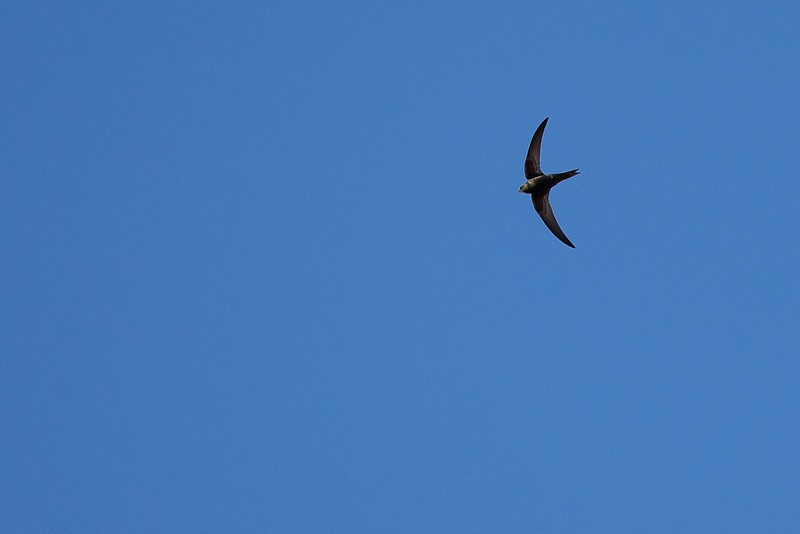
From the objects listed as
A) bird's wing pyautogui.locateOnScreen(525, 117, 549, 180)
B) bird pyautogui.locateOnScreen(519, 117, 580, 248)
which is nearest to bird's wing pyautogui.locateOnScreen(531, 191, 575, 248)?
bird pyautogui.locateOnScreen(519, 117, 580, 248)

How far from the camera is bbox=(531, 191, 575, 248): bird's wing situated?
155ft

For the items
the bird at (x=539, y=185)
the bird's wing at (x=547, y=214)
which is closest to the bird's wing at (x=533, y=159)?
the bird at (x=539, y=185)

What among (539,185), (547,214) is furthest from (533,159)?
(547,214)

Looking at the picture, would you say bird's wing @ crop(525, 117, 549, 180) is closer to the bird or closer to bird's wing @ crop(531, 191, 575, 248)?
the bird

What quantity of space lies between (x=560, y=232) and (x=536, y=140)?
12.1 feet

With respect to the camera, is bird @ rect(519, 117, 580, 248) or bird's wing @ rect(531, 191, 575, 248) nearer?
bird @ rect(519, 117, 580, 248)

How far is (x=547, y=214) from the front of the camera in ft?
156

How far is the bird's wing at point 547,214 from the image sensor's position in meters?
47.3

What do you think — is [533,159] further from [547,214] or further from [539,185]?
[547,214]

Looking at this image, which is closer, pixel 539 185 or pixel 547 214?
pixel 539 185

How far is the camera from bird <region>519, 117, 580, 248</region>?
1828 inches

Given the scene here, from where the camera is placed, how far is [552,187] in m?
46.9

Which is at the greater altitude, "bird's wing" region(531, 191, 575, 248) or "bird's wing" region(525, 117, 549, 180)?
"bird's wing" region(525, 117, 549, 180)

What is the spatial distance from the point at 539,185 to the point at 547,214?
4.80ft
